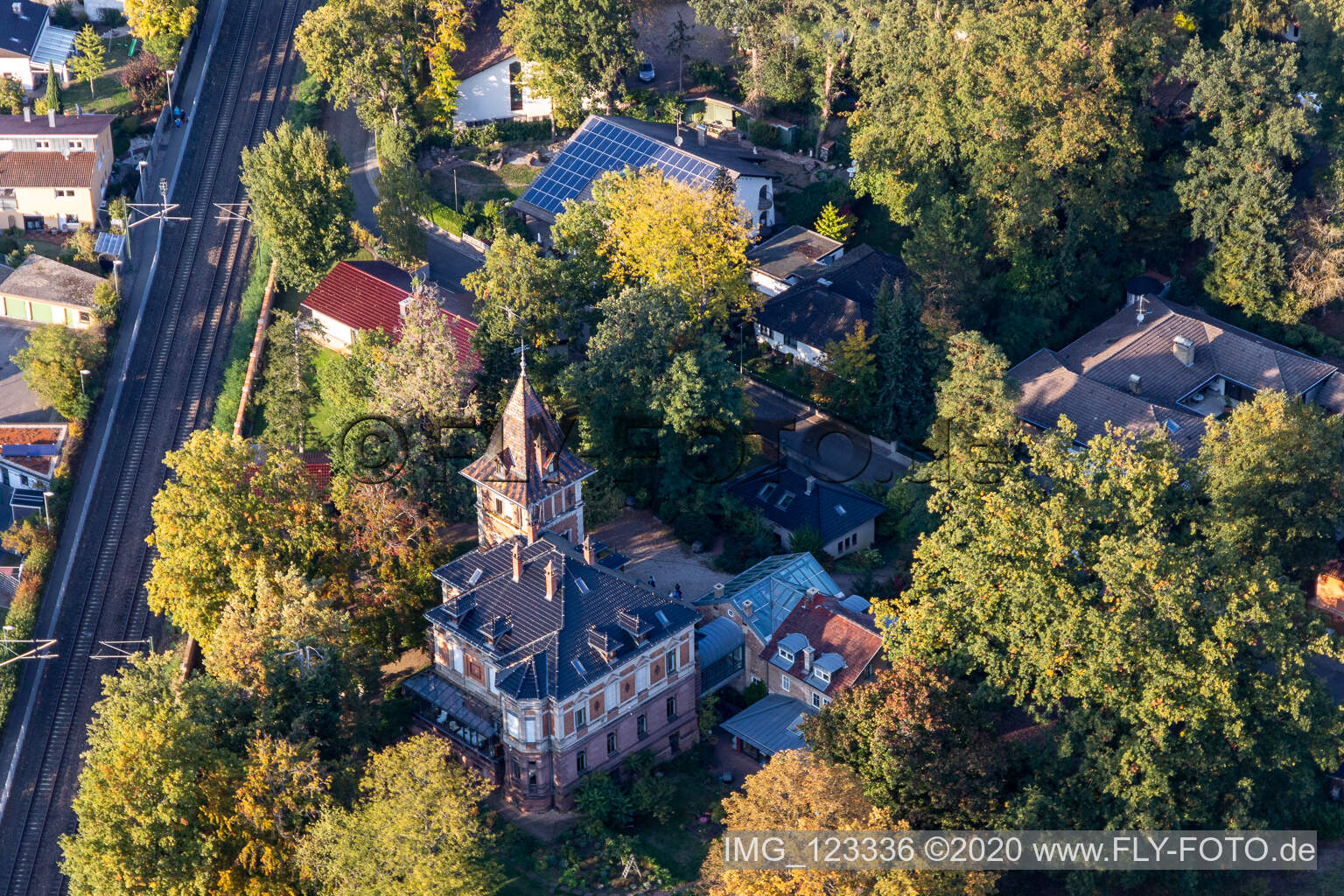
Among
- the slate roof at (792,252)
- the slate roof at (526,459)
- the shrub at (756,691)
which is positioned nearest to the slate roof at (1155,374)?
the slate roof at (792,252)

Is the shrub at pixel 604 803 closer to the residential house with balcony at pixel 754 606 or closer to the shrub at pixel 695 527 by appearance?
the residential house with balcony at pixel 754 606

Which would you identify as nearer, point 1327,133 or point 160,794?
point 160,794

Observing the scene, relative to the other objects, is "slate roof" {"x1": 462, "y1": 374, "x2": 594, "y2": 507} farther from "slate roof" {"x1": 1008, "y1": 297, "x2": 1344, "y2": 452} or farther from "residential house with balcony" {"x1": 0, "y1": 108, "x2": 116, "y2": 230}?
"residential house with balcony" {"x1": 0, "y1": 108, "x2": 116, "y2": 230}

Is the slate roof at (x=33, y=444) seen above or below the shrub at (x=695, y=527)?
below

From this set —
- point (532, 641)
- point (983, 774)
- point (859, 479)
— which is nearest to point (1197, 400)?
point (859, 479)

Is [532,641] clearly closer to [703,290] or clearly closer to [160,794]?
[160,794]

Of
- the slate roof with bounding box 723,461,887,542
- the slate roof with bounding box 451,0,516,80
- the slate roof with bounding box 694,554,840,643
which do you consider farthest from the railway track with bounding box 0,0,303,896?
the slate roof with bounding box 723,461,887,542
